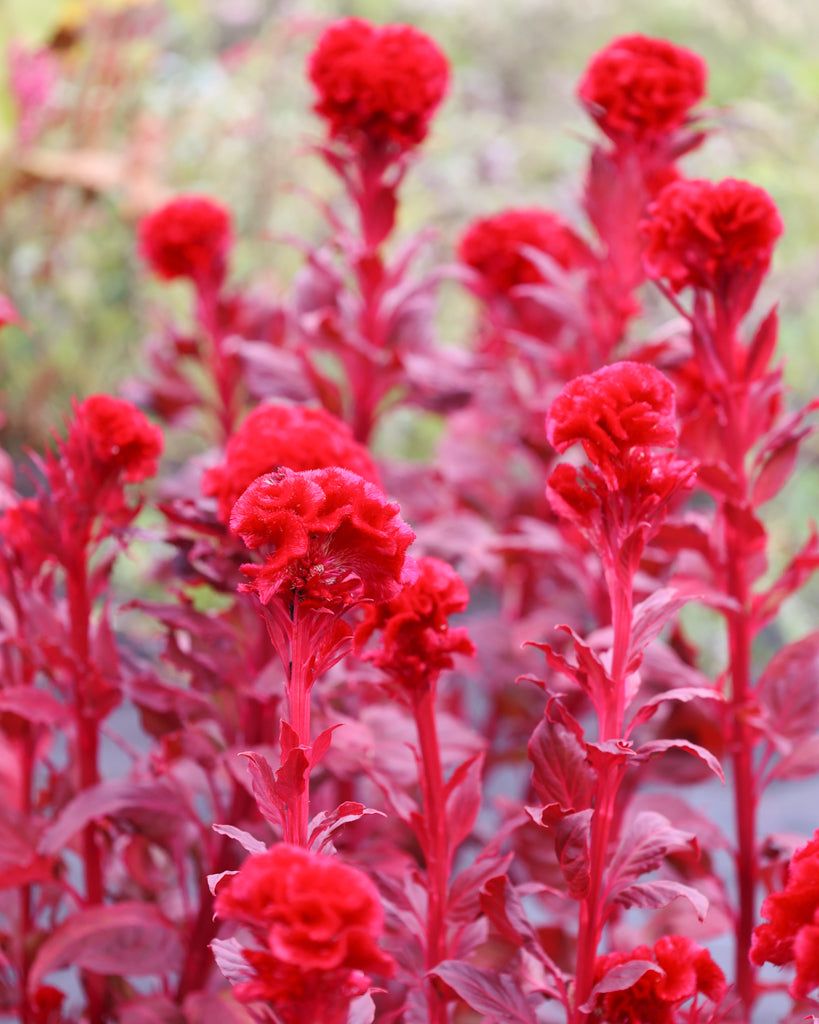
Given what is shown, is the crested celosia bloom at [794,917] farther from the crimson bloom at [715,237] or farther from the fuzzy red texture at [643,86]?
the fuzzy red texture at [643,86]

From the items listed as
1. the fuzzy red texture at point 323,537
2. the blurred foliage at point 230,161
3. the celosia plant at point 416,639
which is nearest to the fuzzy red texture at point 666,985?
the celosia plant at point 416,639

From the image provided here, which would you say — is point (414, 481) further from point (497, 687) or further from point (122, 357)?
point (122, 357)

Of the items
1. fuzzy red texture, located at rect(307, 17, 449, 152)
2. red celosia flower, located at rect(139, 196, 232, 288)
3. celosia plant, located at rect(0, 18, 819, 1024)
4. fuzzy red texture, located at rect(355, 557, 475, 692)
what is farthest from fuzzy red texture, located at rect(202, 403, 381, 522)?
red celosia flower, located at rect(139, 196, 232, 288)

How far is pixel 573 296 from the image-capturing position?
3.53ft

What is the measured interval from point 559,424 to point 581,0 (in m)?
3.91

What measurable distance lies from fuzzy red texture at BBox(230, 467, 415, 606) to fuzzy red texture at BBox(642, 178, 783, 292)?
376 millimetres

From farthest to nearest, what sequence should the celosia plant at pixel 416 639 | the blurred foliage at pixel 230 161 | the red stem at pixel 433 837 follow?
Result: the blurred foliage at pixel 230 161 < the red stem at pixel 433 837 < the celosia plant at pixel 416 639

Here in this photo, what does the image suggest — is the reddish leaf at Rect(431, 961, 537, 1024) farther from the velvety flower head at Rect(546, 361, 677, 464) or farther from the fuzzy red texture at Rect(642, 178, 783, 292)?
the fuzzy red texture at Rect(642, 178, 783, 292)

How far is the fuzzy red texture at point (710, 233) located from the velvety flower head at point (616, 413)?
23 centimetres

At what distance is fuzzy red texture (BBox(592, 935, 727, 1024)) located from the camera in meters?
0.54

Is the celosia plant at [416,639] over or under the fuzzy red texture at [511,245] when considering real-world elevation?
under

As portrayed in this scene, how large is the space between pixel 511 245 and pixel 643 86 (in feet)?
1.10

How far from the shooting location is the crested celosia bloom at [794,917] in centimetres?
45

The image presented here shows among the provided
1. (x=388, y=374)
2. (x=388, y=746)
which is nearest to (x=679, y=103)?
(x=388, y=374)
